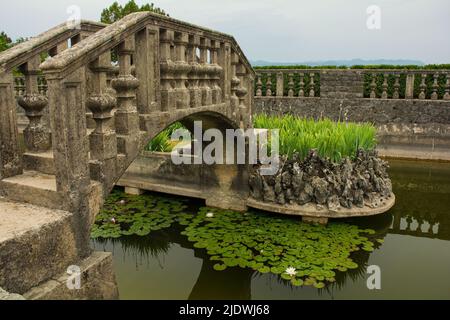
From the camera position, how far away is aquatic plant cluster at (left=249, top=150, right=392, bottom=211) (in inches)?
254

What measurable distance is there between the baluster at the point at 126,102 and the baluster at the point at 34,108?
33.3 inches

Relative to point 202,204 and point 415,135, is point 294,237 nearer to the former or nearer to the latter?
point 202,204

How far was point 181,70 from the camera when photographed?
4.27 metres

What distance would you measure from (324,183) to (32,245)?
4.58 meters

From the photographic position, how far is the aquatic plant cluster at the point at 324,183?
6.45 meters

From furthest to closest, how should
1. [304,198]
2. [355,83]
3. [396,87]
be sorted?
[355,83], [396,87], [304,198]

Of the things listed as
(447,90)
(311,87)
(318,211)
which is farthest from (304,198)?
(447,90)

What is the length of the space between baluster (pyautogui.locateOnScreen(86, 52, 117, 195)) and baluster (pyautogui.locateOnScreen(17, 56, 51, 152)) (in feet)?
2.81

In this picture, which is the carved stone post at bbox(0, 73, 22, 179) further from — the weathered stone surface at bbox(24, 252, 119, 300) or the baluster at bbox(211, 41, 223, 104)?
the baluster at bbox(211, 41, 223, 104)

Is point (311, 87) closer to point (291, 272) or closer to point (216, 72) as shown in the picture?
point (216, 72)

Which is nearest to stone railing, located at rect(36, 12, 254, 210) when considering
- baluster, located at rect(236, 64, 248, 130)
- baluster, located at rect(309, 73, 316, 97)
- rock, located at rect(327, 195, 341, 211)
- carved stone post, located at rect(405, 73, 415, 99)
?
baluster, located at rect(236, 64, 248, 130)

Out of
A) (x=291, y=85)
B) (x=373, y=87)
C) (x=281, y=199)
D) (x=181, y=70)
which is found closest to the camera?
(x=181, y=70)

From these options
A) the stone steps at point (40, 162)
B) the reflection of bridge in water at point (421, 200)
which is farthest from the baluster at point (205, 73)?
the reflection of bridge in water at point (421, 200)

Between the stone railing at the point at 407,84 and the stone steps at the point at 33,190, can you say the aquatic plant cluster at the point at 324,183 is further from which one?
the stone railing at the point at 407,84
